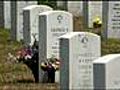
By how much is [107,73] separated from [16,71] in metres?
4.60

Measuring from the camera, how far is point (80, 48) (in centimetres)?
820

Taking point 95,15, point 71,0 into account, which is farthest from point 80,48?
point 71,0

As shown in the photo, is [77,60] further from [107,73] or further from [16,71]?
[16,71]

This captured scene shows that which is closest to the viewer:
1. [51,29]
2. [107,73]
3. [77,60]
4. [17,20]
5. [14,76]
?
[107,73]

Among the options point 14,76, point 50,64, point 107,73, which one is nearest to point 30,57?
point 50,64

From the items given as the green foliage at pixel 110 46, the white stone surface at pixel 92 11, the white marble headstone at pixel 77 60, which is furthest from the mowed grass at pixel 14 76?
the white stone surface at pixel 92 11

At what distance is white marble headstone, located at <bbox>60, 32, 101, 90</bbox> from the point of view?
26.7 ft

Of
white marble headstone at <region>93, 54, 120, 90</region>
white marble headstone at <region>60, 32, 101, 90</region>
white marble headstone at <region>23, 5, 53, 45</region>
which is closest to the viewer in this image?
white marble headstone at <region>93, 54, 120, 90</region>

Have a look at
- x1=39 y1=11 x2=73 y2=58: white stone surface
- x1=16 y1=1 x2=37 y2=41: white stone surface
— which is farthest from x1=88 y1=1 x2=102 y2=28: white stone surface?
x1=39 y1=11 x2=73 y2=58: white stone surface

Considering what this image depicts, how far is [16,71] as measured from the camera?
11.3 m

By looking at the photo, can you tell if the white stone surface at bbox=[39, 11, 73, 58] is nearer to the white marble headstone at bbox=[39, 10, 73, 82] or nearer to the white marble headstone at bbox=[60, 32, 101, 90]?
the white marble headstone at bbox=[39, 10, 73, 82]

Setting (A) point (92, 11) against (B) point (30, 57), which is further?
(A) point (92, 11)

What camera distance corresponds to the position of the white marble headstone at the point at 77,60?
320 inches

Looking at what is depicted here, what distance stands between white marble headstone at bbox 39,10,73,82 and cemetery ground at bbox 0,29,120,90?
51 cm
